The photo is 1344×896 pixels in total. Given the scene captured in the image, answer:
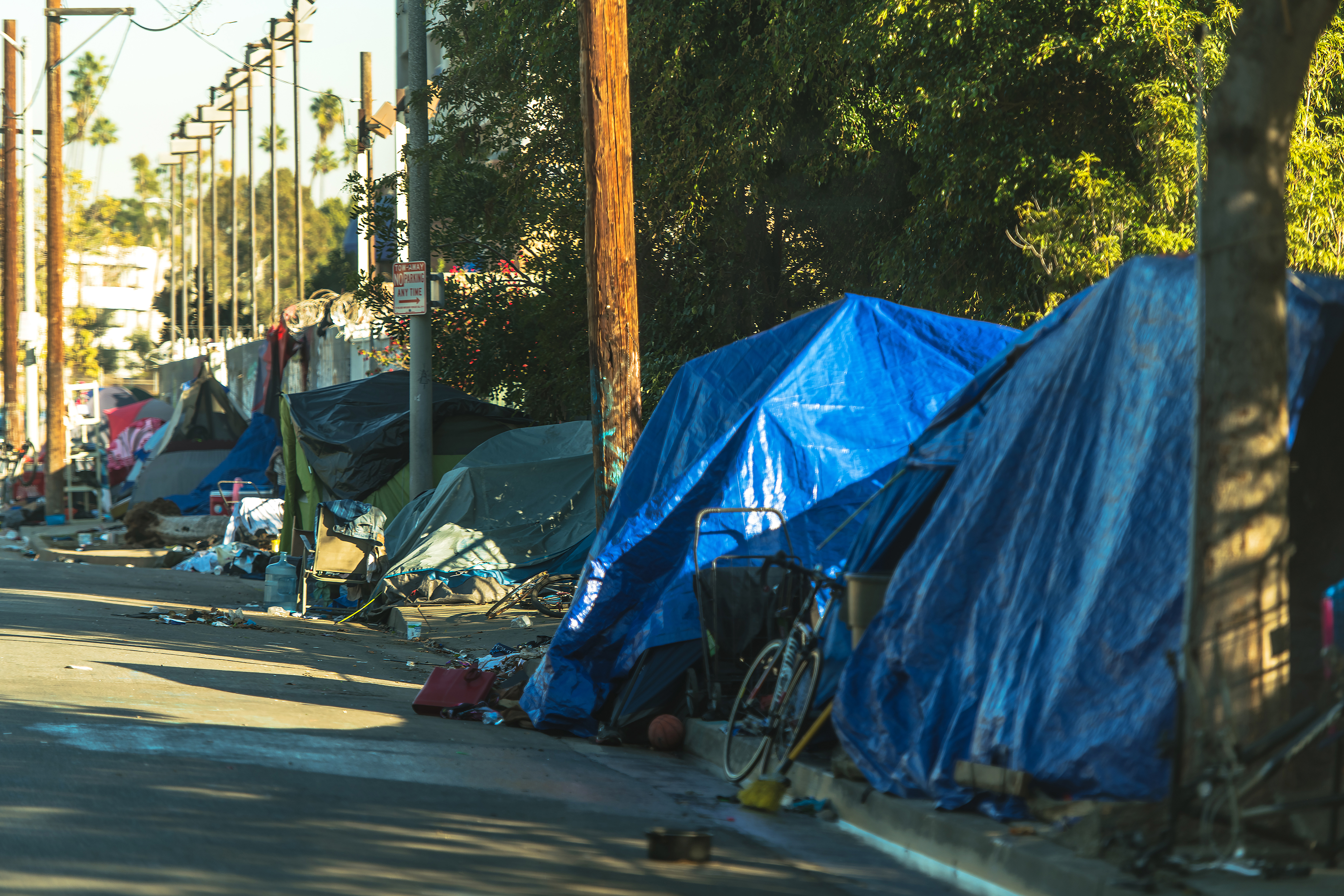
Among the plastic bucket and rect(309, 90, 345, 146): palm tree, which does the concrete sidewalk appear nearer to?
the plastic bucket

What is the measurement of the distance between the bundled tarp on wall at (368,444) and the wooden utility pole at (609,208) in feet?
25.4

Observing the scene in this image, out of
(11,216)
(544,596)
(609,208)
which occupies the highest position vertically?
(11,216)

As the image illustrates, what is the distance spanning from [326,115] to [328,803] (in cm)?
9180

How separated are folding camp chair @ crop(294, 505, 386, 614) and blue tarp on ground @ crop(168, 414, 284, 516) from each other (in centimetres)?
1016

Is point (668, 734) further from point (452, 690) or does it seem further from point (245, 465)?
point (245, 465)

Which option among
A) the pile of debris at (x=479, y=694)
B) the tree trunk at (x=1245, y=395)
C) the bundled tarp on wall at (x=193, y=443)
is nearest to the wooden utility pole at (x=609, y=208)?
the pile of debris at (x=479, y=694)

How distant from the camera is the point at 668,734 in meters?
8.43

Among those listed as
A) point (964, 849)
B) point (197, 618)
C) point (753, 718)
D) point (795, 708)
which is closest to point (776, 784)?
point (795, 708)

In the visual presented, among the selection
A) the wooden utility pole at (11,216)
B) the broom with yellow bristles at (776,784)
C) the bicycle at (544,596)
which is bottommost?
the broom with yellow bristles at (776,784)

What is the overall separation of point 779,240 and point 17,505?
73.1ft

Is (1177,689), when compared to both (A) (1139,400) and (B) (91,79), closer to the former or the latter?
(A) (1139,400)

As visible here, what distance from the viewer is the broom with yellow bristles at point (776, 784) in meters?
6.76

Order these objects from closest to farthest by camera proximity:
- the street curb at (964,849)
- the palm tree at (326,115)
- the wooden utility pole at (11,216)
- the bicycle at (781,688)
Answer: the street curb at (964,849) → the bicycle at (781,688) → the wooden utility pole at (11,216) → the palm tree at (326,115)

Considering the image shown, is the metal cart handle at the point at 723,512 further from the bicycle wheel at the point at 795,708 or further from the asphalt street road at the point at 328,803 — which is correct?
the bicycle wheel at the point at 795,708
